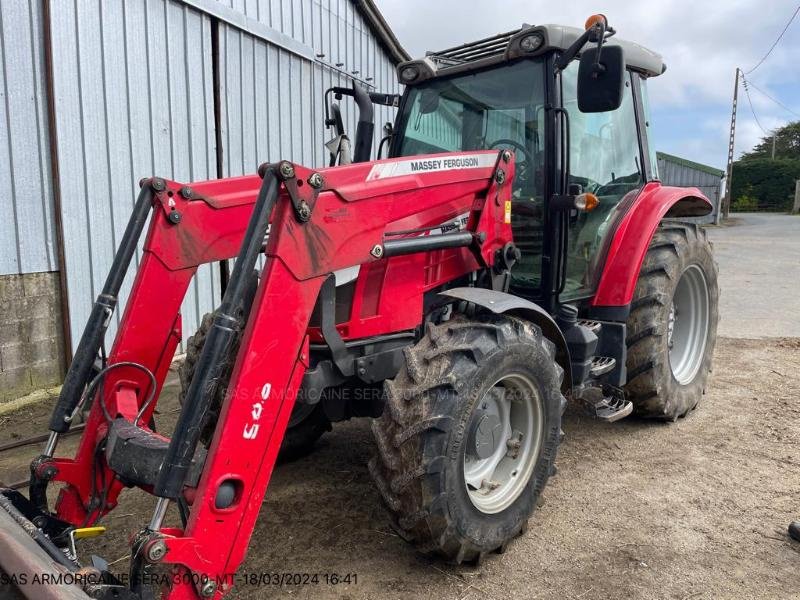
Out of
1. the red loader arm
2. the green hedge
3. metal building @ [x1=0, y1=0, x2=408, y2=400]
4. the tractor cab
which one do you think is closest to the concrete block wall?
metal building @ [x1=0, y1=0, x2=408, y2=400]

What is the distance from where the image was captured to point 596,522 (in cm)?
300

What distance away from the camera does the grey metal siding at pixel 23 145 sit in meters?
4.61

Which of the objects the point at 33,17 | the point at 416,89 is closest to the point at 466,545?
the point at 416,89

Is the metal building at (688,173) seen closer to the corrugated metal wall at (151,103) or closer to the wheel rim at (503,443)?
the corrugated metal wall at (151,103)

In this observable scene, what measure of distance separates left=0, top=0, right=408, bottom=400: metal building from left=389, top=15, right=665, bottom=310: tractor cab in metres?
2.86

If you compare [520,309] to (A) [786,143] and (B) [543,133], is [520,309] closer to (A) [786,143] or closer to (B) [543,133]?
(B) [543,133]

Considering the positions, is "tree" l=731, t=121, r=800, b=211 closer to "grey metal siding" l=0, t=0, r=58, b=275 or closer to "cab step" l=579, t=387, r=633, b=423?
"cab step" l=579, t=387, r=633, b=423

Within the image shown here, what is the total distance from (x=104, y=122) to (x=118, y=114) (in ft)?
0.54

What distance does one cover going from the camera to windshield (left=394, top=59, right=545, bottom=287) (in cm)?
344

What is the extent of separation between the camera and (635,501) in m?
3.21

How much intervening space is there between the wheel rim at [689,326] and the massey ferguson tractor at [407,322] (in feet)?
1.22

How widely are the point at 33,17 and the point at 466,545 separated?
4960 mm

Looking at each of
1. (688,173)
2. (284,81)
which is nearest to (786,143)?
(688,173)

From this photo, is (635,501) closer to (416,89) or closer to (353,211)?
(353,211)
